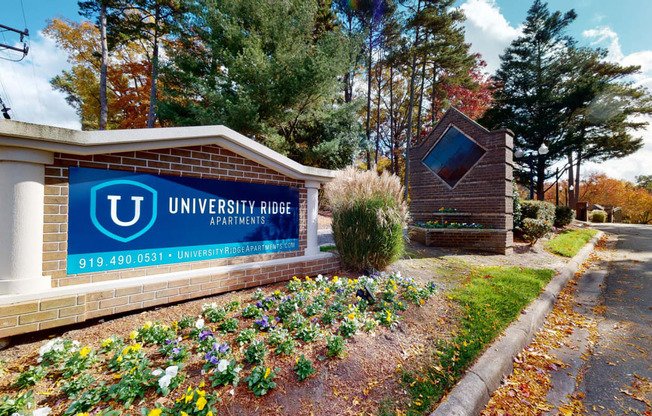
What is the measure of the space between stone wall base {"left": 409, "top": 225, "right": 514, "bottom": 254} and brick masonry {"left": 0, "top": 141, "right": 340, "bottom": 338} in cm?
475

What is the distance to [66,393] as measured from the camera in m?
1.73

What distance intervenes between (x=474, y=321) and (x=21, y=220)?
15.4 ft

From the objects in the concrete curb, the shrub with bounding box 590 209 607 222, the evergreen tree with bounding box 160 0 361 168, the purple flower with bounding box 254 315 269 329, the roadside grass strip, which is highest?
the evergreen tree with bounding box 160 0 361 168

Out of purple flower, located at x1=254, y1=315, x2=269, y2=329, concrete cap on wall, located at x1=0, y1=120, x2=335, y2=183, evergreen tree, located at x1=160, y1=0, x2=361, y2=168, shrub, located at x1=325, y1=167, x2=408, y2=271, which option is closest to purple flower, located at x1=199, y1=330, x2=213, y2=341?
purple flower, located at x1=254, y1=315, x2=269, y2=329

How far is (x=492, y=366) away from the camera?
7.98ft

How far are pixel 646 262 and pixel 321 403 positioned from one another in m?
10.0

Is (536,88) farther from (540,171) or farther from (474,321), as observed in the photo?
(474,321)

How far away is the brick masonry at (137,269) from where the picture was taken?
8.07ft

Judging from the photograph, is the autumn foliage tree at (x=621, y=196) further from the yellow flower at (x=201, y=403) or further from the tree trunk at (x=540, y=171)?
the yellow flower at (x=201, y=403)

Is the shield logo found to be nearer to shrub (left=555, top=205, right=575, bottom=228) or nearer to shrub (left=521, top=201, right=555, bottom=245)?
shrub (left=521, top=201, right=555, bottom=245)

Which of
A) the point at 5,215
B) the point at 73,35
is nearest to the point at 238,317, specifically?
the point at 5,215

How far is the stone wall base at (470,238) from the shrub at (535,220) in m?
0.69

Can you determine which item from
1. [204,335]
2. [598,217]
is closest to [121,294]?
[204,335]

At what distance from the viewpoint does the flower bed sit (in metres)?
1.67
